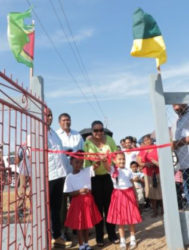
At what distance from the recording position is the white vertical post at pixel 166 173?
3.40 m

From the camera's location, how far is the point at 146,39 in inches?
136

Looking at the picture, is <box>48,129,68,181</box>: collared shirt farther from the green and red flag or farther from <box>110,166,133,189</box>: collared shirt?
the green and red flag

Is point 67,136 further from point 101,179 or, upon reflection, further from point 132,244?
point 132,244

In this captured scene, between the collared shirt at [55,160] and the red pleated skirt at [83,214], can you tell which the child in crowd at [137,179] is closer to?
the red pleated skirt at [83,214]

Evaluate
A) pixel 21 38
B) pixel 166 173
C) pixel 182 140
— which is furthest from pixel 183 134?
pixel 21 38

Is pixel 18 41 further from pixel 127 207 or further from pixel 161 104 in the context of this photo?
pixel 127 207

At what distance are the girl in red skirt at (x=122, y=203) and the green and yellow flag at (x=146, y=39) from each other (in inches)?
53.4

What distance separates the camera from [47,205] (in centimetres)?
331

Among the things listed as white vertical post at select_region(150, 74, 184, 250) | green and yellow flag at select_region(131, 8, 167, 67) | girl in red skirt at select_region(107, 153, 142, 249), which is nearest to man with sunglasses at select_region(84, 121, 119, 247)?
girl in red skirt at select_region(107, 153, 142, 249)

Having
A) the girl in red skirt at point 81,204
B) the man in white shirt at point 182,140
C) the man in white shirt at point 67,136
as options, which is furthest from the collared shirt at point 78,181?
the man in white shirt at point 182,140

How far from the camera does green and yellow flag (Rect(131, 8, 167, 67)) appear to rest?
3443 millimetres

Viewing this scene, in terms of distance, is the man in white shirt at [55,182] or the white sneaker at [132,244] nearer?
the white sneaker at [132,244]

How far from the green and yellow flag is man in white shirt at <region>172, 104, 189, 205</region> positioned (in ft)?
2.42

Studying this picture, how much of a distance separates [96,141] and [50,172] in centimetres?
76
